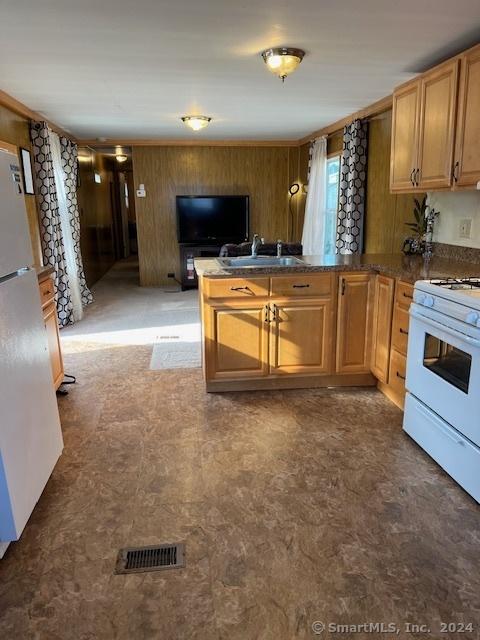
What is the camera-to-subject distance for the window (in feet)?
19.7

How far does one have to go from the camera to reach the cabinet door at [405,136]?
3189 mm

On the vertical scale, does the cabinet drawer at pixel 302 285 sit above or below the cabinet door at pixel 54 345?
above

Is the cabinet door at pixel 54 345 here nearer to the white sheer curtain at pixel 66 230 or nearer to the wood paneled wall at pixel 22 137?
the wood paneled wall at pixel 22 137

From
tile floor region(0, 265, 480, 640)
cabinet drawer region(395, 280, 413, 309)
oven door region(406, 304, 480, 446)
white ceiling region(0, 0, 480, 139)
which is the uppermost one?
white ceiling region(0, 0, 480, 139)

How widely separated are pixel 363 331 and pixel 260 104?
2.62 m

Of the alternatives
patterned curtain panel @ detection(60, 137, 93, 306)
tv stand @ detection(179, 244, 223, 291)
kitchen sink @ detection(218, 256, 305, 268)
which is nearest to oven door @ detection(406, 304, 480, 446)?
kitchen sink @ detection(218, 256, 305, 268)

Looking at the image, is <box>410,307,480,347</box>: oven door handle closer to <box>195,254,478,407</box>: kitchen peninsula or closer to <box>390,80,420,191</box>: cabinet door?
<box>195,254,478,407</box>: kitchen peninsula

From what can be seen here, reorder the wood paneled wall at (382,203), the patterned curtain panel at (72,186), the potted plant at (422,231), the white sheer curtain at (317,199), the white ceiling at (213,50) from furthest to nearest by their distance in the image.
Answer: the white sheer curtain at (317,199), the patterned curtain panel at (72,186), the wood paneled wall at (382,203), the potted plant at (422,231), the white ceiling at (213,50)

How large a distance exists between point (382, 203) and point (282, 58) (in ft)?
7.25

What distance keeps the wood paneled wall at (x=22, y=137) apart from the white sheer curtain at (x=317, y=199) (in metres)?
3.53

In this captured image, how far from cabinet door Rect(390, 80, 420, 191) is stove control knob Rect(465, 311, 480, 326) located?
1512 millimetres

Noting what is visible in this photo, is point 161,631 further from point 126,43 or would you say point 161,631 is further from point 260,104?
point 260,104

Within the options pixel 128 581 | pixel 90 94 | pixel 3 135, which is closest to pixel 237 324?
pixel 128 581

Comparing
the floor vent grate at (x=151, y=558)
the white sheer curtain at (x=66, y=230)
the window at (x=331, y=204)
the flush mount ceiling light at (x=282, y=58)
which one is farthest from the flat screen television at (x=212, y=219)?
the floor vent grate at (x=151, y=558)
